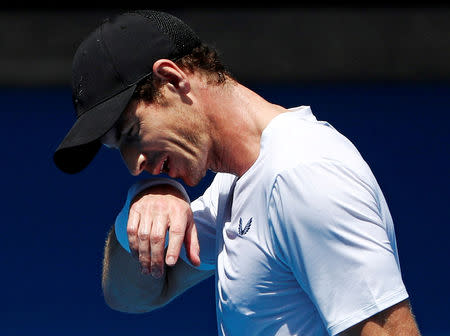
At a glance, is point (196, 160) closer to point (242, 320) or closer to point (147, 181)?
point (147, 181)

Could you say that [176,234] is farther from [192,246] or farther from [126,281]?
[126,281]

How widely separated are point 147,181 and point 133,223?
0.21 metres

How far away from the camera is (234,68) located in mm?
9617

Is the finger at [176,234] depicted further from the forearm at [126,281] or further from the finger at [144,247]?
the forearm at [126,281]

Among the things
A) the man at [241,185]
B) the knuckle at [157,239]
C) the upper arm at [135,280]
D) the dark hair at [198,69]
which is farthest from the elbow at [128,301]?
the dark hair at [198,69]

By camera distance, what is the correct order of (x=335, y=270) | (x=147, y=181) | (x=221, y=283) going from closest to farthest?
(x=335, y=270) < (x=221, y=283) < (x=147, y=181)

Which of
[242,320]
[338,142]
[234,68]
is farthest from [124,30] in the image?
[234,68]

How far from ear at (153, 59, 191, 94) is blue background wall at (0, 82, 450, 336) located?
290cm

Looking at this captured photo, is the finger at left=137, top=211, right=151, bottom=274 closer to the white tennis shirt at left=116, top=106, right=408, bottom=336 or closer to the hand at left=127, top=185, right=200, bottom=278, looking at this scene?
the hand at left=127, top=185, right=200, bottom=278

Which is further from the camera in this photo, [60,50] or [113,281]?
[60,50]

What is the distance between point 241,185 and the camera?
1822 millimetres

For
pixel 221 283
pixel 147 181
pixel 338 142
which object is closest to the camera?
pixel 338 142

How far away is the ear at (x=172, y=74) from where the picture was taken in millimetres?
1810

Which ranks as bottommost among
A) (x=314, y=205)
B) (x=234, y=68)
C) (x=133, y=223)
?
(x=234, y=68)
